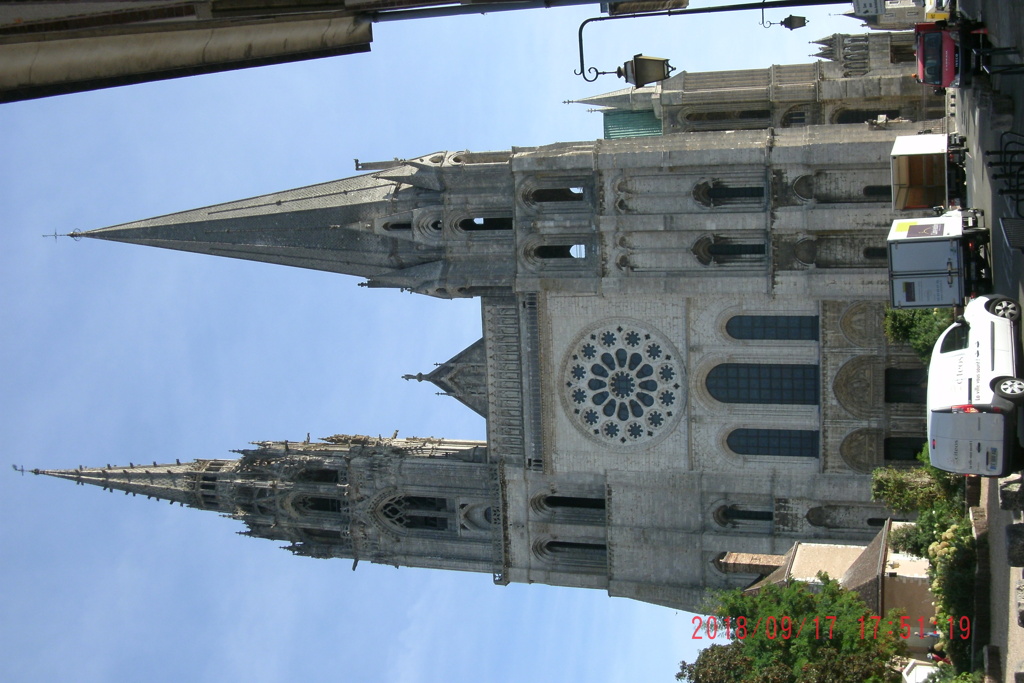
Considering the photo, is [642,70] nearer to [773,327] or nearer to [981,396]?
[773,327]

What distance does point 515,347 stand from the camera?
35438mm

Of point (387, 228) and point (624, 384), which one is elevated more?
point (387, 228)

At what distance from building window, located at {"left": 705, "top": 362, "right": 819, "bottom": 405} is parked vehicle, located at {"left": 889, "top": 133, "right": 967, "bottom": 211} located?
703cm

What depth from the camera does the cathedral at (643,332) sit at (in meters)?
32.2

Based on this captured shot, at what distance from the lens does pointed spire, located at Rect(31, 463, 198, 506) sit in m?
40.9

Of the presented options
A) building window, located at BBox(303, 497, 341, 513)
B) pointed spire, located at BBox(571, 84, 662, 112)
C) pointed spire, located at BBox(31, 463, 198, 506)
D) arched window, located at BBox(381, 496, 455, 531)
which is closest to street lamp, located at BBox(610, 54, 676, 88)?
pointed spire, located at BBox(571, 84, 662, 112)

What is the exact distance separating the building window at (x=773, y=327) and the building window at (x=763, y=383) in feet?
2.82

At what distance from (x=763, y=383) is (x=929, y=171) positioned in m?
8.55

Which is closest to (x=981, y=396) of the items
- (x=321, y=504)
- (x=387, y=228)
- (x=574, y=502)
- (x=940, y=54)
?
(x=940, y=54)

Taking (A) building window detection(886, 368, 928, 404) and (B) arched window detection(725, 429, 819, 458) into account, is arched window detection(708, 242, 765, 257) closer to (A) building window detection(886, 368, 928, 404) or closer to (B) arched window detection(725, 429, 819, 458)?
(A) building window detection(886, 368, 928, 404)

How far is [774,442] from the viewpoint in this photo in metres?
33.8

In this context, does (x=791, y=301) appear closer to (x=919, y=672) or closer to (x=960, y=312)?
(x=960, y=312)

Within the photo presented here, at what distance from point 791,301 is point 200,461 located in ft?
68.5

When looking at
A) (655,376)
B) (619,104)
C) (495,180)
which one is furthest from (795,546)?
(619,104)
